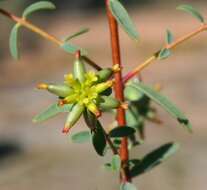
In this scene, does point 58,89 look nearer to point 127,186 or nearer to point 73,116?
point 73,116

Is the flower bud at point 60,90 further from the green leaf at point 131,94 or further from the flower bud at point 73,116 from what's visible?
the green leaf at point 131,94

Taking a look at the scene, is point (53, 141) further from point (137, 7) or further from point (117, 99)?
point (117, 99)

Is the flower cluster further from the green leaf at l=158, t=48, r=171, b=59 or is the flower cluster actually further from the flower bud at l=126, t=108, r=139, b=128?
the flower bud at l=126, t=108, r=139, b=128

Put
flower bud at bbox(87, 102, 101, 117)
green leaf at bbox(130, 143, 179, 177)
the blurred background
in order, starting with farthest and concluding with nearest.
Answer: the blurred background, green leaf at bbox(130, 143, 179, 177), flower bud at bbox(87, 102, 101, 117)

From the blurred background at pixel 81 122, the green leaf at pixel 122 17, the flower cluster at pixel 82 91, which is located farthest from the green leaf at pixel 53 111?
the blurred background at pixel 81 122

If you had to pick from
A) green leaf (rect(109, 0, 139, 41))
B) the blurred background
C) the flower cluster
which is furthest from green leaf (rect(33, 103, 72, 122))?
the blurred background

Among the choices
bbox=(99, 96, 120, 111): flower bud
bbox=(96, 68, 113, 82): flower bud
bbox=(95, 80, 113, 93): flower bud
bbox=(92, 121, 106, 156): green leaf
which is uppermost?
bbox=(96, 68, 113, 82): flower bud

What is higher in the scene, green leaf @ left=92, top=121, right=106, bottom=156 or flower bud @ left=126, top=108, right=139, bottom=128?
flower bud @ left=126, top=108, right=139, bottom=128

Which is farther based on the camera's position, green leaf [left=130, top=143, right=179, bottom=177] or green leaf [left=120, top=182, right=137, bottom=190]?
green leaf [left=130, top=143, right=179, bottom=177]

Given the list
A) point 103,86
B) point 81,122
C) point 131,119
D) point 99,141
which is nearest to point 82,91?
point 103,86
